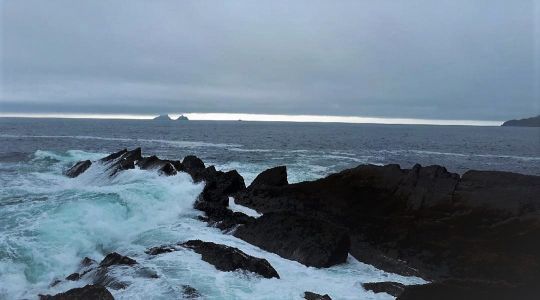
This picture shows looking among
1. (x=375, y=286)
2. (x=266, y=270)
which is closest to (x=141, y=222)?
(x=266, y=270)

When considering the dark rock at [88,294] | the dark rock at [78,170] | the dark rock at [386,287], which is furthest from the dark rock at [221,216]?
the dark rock at [78,170]

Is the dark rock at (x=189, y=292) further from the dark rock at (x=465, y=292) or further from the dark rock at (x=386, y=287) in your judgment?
the dark rock at (x=465, y=292)

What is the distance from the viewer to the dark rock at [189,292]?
36.8ft

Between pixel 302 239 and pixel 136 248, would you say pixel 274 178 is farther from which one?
pixel 136 248

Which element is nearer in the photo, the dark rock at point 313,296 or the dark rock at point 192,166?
the dark rock at point 313,296

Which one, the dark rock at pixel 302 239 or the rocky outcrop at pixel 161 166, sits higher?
the rocky outcrop at pixel 161 166

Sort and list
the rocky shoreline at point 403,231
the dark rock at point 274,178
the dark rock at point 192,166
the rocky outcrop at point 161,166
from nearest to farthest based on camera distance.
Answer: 1. the rocky shoreline at point 403,231
2. the dark rock at point 274,178
3. the rocky outcrop at point 161,166
4. the dark rock at point 192,166

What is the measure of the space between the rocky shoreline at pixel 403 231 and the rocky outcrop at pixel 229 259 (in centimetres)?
3

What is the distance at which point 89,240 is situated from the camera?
1575cm

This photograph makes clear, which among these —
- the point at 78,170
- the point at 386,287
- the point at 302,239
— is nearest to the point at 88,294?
the point at 302,239

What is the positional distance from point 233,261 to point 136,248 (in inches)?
169

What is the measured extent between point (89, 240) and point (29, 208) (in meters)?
5.33

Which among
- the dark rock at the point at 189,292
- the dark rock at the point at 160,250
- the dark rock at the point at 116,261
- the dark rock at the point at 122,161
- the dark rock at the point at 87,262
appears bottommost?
the dark rock at the point at 87,262

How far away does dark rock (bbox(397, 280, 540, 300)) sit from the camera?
10227 millimetres
